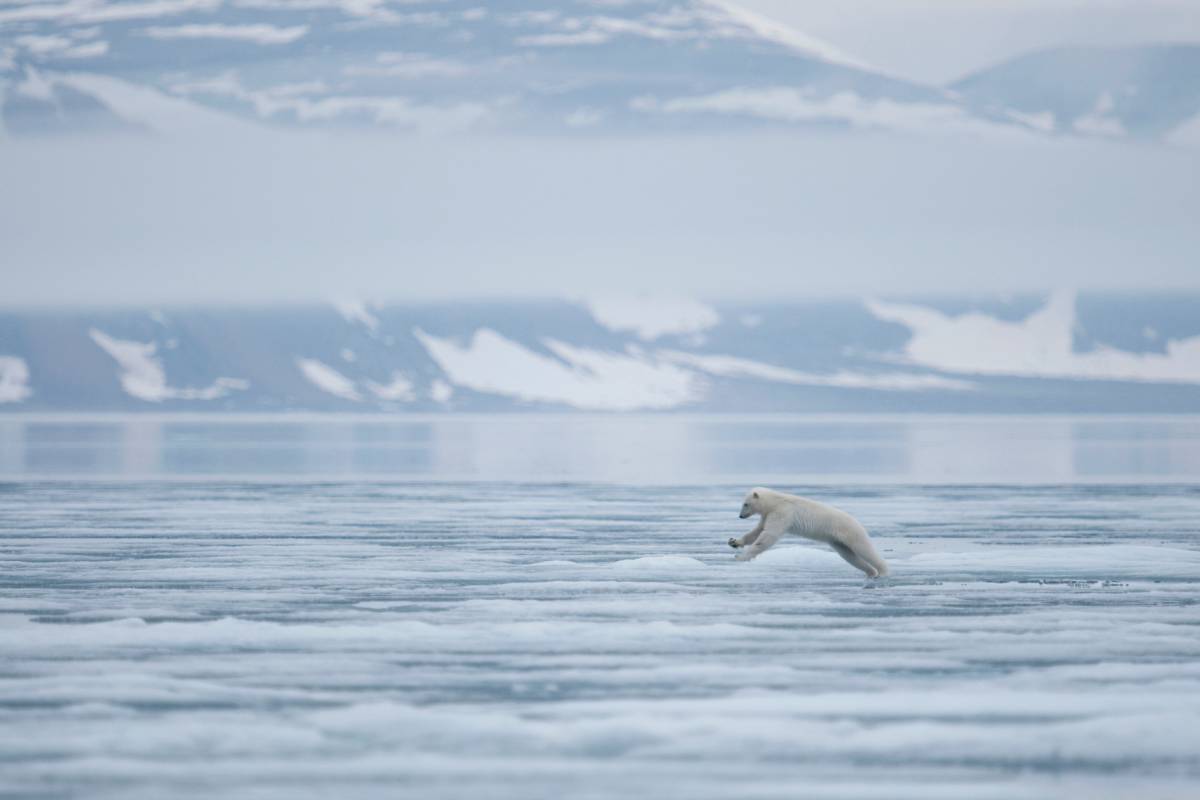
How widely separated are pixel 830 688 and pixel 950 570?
679 centimetres

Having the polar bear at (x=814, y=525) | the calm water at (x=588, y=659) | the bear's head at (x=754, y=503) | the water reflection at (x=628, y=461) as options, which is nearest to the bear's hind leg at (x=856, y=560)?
the polar bear at (x=814, y=525)

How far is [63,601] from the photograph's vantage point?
16.1 metres

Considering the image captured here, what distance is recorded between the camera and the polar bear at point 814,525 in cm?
1755

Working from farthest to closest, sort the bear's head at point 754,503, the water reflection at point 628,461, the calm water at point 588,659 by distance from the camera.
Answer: the water reflection at point 628,461
the bear's head at point 754,503
the calm water at point 588,659

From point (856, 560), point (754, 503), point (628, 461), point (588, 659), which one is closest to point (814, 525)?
point (856, 560)

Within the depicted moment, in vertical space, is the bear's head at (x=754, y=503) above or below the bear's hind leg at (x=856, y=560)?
above

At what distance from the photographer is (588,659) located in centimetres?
1298

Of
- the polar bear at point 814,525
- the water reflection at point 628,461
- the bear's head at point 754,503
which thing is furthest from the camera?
the water reflection at point 628,461

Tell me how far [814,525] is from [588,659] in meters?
5.19

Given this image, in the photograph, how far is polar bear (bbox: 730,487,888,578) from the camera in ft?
57.6

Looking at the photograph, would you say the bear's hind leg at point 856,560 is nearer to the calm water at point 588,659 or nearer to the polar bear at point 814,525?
the polar bear at point 814,525

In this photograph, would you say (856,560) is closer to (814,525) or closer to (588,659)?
(814,525)

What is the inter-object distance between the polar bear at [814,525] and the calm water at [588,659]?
38 centimetres

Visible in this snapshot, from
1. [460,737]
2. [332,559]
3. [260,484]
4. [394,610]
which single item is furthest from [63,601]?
[260,484]
